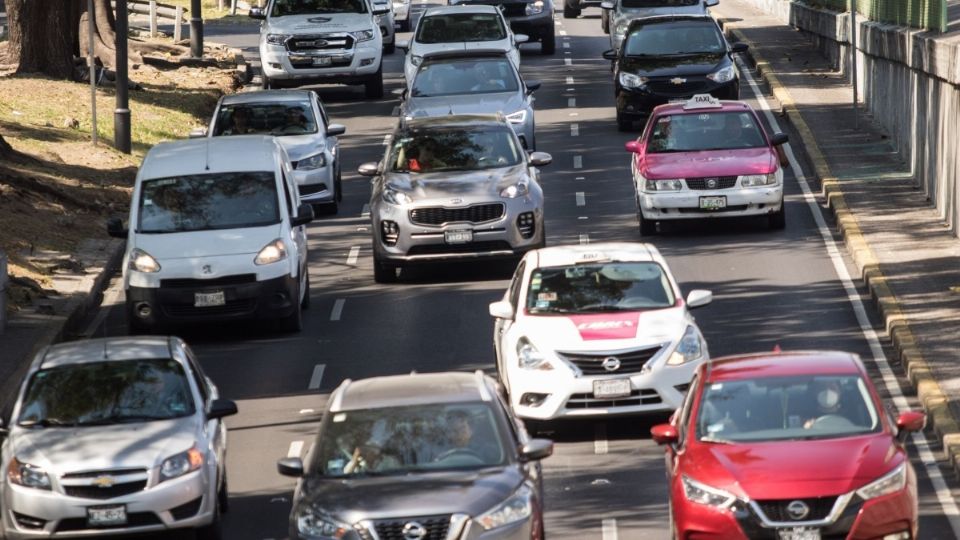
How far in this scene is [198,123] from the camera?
1577 inches

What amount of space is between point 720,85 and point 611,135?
2.26 metres

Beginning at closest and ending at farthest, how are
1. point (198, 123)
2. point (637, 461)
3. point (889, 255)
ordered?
point (637, 461) < point (889, 255) < point (198, 123)

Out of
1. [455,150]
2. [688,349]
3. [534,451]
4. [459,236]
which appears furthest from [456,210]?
[534,451]

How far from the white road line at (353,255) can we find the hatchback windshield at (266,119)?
3.23 meters

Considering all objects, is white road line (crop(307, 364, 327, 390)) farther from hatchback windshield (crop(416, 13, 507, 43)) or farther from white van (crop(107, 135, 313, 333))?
hatchback windshield (crop(416, 13, 507, 43))

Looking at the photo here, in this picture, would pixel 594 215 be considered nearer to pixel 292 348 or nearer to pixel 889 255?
pixel 889 255

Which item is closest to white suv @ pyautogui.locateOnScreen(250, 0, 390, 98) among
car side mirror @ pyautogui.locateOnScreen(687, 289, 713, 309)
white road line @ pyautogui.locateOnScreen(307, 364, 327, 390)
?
white road line @ pyautogui.locateOnScreen(307, 364, 327, 390)

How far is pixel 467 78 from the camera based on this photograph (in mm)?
35219

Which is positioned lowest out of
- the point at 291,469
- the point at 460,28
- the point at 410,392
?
the point at 460,28

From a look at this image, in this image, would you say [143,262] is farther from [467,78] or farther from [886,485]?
[467,78]

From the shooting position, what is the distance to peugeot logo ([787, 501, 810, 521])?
1318cm

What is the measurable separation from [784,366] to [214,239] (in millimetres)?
10450

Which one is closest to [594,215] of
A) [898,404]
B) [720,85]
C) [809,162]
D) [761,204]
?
[761,204]

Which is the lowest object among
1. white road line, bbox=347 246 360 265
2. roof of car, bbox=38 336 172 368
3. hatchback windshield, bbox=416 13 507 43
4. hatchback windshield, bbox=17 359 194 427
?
white road line, bbox=347 246 360 265
